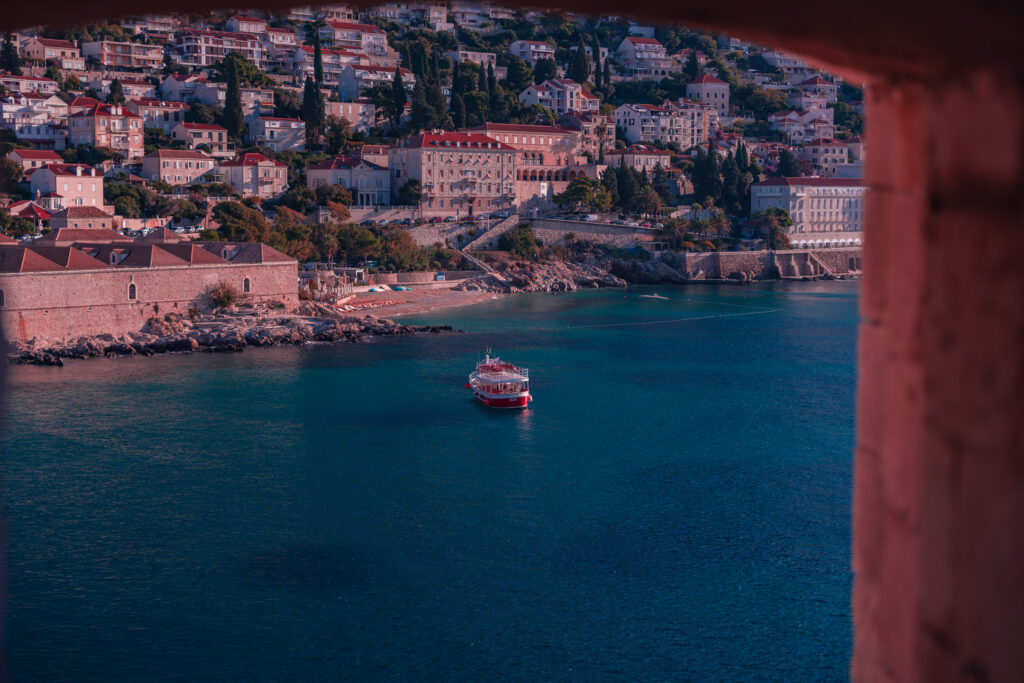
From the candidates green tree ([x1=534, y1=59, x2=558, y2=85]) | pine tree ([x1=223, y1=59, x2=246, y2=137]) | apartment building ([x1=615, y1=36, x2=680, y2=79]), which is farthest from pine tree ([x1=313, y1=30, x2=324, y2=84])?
apartment building ([x1=615, y1=36, x2=680, y2=79])

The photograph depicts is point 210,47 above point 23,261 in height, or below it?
above

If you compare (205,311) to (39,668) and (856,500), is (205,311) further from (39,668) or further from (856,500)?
(856,500)

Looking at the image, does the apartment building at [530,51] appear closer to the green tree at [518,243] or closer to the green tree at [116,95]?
the green tree at [518,243]

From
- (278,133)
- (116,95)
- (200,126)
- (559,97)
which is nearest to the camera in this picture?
(200,126)

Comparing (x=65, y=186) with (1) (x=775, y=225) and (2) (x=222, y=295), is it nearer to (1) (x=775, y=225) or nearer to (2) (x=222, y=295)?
(2) (x=222, y=295)

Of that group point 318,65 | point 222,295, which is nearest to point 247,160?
point 318,65

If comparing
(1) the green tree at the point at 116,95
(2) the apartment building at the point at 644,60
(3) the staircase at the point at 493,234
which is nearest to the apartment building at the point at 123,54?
(1) the green tree at the point at 116,95

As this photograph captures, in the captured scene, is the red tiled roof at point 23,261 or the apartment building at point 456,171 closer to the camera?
the red tiled roof at point 23,261
